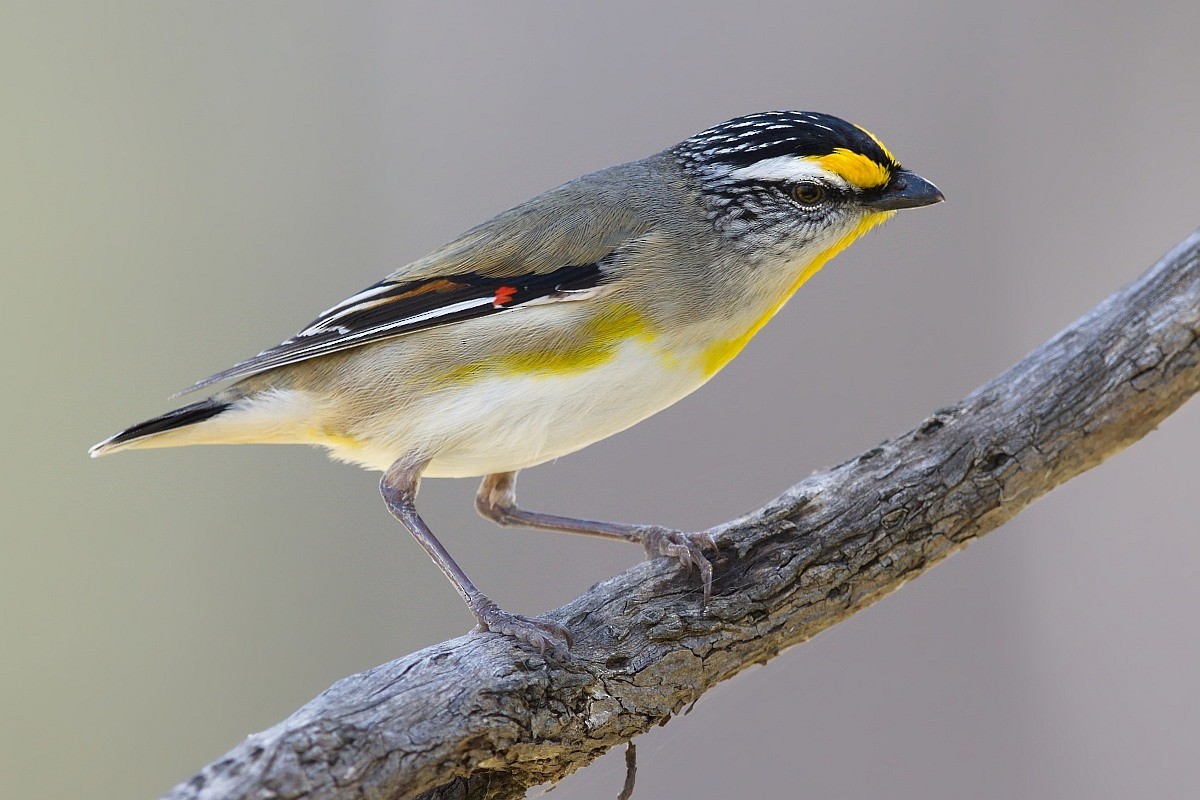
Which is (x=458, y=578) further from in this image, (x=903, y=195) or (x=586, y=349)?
(x=903, y=195)

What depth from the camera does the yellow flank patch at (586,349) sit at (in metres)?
2.73

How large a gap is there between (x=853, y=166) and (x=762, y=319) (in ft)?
1.54

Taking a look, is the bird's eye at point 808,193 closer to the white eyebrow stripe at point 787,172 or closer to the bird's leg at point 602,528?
the white eyebrow stripe at point 787,172

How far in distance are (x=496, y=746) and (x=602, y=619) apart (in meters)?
0.42

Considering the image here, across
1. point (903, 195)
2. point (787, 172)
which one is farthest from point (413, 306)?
point (903, 195)

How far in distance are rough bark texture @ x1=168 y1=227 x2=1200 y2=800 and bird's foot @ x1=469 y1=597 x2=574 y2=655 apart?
0.10 feet

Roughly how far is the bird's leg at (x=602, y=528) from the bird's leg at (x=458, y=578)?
36 cm

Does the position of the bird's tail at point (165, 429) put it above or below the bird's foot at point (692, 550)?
above

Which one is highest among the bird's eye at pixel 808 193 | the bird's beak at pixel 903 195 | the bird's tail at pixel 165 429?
the bird's tail at pixel 165 429

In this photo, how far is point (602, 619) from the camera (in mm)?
2605

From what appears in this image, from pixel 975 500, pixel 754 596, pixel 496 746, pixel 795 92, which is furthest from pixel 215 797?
pixel 795 92

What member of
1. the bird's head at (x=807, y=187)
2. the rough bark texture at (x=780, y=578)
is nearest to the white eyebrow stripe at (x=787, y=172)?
the bird's head at (x=807, y=187)

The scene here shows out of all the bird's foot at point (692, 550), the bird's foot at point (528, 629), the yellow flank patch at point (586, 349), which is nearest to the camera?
the bird's foot at point (528, 629)

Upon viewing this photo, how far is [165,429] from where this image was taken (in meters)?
3.02
